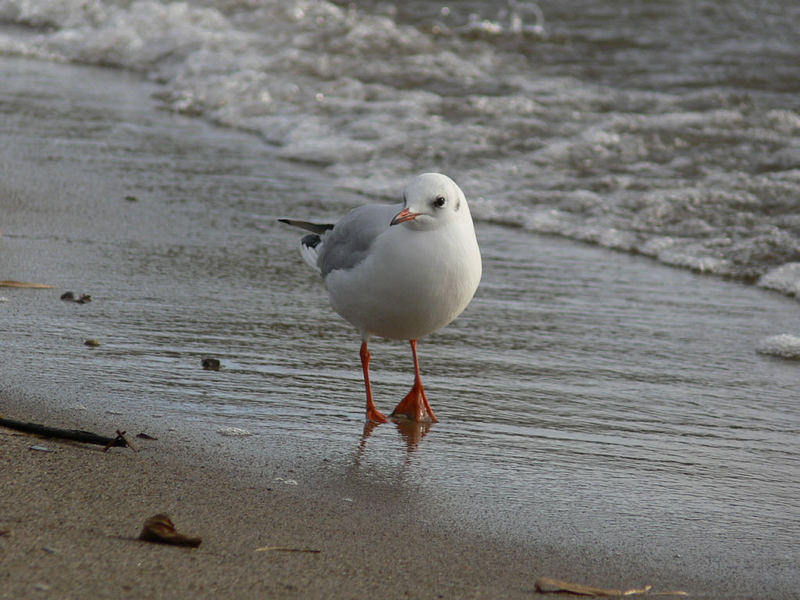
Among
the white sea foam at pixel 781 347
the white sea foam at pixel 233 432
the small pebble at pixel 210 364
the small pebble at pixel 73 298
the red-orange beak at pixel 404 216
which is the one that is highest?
the red-orange beak at pixel 404 216

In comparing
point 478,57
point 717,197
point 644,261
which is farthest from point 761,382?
point 478,57

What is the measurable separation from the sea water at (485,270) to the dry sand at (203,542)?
225 millimetres

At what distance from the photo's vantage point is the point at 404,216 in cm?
386

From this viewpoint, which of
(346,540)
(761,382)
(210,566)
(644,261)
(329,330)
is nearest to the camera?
(210,566)

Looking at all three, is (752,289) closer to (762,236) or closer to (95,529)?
(762,236)

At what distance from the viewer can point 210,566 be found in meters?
2.67

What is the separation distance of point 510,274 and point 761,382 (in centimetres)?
178

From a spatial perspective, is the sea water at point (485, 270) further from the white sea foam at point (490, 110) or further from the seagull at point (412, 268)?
the seagull at point (412, 268)

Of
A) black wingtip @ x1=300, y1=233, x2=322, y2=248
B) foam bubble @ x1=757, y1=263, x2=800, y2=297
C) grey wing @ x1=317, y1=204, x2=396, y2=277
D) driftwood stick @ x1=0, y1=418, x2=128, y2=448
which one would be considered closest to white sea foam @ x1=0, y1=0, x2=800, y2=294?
foam bubble @ x1=757, y1=263, x2=800, y2=297

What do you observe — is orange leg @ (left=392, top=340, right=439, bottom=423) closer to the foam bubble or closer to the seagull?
the seagull

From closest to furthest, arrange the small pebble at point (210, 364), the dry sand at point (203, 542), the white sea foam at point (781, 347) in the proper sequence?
the dry sand at point (203, 542) < the small pebble at point (210, 364) < the white sea foam at point (781, 347)

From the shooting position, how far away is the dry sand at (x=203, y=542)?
255 centimetres

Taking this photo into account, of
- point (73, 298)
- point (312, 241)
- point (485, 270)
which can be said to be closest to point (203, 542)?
point (312, 241)

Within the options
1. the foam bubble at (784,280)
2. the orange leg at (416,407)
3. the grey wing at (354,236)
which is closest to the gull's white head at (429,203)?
the grey wing at (354,236)
